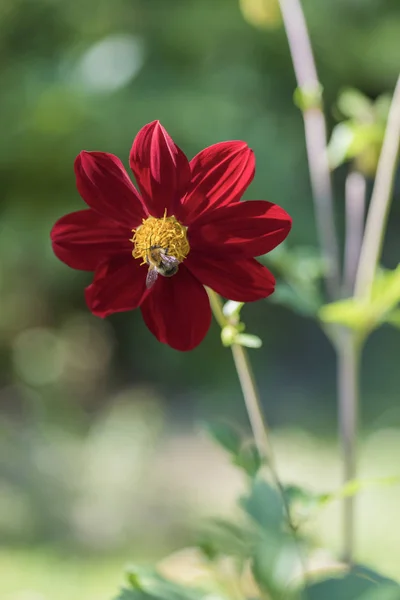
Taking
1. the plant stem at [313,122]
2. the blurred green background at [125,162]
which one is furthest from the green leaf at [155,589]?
the blurred green background at [125,162]

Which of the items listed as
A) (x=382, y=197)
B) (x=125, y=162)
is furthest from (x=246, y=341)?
(x=125, y=162)

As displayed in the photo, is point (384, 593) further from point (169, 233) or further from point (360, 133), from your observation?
point (360, 133)

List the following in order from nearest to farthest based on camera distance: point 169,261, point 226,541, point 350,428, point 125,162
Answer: point 169,261
point 226,541
point 350,428
point 125,162

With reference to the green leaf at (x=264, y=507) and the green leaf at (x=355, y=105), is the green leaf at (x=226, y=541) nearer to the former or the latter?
the green leaf at (x=264, y=507)

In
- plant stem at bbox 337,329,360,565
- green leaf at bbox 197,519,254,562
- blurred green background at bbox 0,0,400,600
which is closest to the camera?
green leaf at bbox 197,519,254,562

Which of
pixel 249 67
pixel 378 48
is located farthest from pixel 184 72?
pixel 378 48

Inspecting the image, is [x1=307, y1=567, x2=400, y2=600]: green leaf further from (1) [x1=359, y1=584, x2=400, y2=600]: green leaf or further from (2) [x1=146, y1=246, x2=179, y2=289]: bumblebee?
(2) [x1=146, y1=246, x2=179, y2=289]: bumblebee

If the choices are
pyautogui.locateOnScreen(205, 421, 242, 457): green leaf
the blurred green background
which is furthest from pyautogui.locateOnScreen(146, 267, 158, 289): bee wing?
the blurred green background
